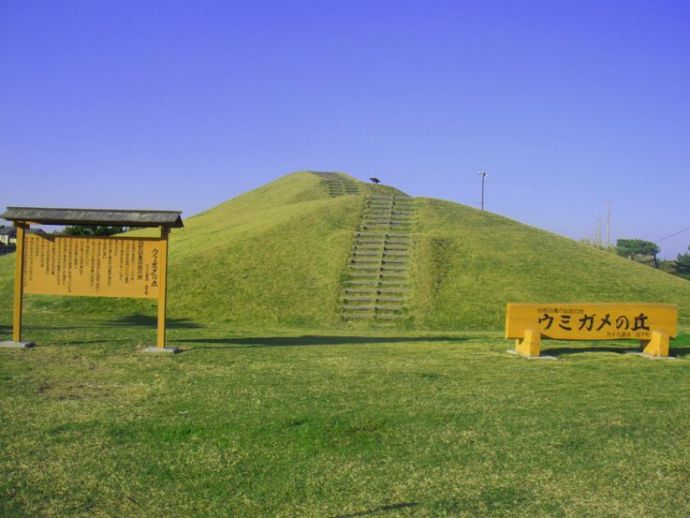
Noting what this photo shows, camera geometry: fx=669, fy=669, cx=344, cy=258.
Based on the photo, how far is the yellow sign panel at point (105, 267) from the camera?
12.0 metres

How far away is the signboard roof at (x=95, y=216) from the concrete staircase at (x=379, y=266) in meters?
7.85

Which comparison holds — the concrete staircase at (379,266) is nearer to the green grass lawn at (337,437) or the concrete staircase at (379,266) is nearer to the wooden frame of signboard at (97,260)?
the wooden frame of signboard at (97,260)

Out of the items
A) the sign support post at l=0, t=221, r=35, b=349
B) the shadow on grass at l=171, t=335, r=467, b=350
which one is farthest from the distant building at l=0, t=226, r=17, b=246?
the shadow on grass at l=171, t=335, r=467, b=350

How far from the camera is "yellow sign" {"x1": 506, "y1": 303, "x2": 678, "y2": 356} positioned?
38.5 ft

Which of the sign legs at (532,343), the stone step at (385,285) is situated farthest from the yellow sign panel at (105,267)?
the stone step at (385,285)

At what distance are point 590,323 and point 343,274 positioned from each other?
34.1 feet

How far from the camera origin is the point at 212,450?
18.6ft

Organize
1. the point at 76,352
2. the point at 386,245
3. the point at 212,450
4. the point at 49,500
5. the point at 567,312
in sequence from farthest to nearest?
the point at 386,245 < the point at 567,312 < the point at 76,352 < the point at 212,450 < the point at 49,500

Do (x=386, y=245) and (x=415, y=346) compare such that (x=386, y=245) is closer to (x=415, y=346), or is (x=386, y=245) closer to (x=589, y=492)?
(x=415, y=346)

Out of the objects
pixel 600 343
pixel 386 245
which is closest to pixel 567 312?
pixel 600 343

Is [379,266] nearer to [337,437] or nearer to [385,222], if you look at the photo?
[385,222]

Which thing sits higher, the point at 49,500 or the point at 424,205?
the point at 424,205

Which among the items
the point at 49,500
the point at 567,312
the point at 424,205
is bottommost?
the point at 49,500

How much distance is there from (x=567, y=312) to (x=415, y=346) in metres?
2.99
